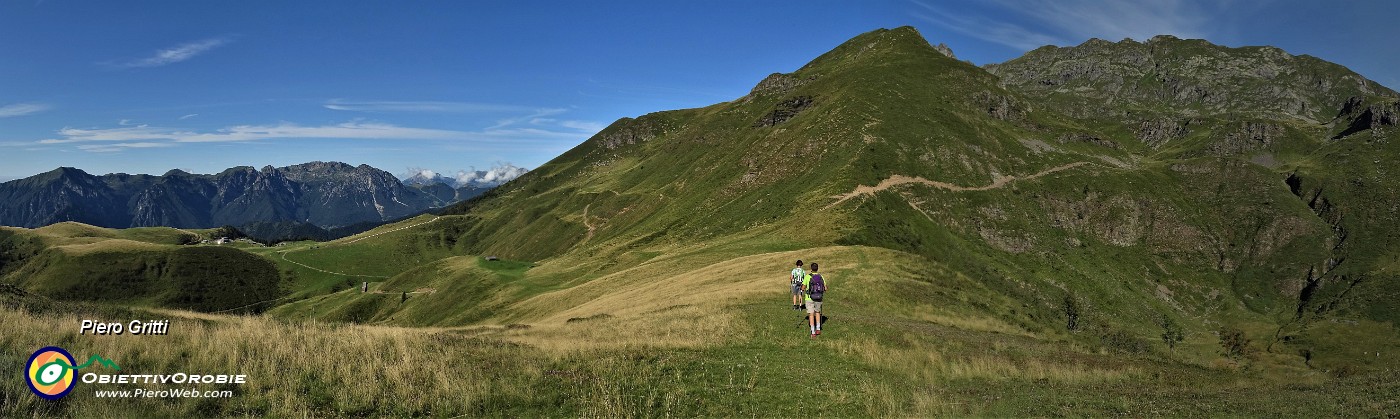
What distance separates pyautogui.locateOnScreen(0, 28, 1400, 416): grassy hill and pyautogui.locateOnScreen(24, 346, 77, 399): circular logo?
2.25 ft

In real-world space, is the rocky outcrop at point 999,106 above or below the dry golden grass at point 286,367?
above

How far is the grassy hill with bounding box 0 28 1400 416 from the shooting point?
15.3 meters

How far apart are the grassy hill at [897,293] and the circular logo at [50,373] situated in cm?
69

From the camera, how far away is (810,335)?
26047 mm

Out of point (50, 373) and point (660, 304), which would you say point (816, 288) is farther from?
point (50, 373)

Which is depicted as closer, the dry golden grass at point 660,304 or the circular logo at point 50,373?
the circular logo at point 50,373

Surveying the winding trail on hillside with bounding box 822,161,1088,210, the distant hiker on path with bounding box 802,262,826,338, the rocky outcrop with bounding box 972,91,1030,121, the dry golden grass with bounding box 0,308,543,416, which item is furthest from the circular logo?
the rocky outcrop with bounding box 972,91,1030,121

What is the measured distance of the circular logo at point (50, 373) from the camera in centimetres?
1095

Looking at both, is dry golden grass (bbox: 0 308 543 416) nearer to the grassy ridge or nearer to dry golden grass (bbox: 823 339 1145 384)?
the grassy ridge

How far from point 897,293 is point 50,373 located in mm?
40378

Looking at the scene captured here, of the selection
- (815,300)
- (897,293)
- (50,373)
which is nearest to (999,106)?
(897,293)

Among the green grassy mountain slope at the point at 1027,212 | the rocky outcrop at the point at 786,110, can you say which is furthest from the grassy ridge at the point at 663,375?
the rocky outcrop at the point at 786,110

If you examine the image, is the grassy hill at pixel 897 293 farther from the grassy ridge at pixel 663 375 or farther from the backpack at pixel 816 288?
the backpack at pixel 816 288

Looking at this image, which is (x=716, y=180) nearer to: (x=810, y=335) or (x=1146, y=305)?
(x=1146, y=305)
